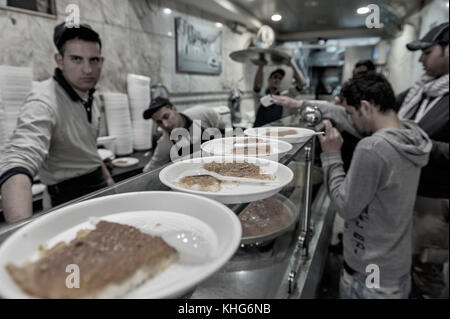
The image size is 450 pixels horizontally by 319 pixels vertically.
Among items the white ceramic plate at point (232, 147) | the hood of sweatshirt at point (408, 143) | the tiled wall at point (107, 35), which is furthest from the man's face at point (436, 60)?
the tiled wall at point (107, 35)

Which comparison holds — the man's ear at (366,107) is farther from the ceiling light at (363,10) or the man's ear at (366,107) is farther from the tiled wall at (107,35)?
the tiled wall at (107,35)

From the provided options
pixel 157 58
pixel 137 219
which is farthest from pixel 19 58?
pixel 157 58

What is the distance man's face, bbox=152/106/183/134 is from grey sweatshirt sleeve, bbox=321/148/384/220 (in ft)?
4.26

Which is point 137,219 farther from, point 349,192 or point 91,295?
point 349,192

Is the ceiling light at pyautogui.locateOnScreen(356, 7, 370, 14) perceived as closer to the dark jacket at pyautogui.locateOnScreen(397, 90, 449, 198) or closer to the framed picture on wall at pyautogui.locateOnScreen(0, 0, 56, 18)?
the dark jacket at pyautogui.locateOnScreen(397, 90, 449, 198)

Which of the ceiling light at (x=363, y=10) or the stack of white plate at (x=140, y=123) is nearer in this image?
the ceiling light at (x=363, y=10)

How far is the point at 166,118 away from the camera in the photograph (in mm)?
2076

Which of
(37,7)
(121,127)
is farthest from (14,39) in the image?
(121,127)

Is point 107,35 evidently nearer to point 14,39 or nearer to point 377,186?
point 14,39

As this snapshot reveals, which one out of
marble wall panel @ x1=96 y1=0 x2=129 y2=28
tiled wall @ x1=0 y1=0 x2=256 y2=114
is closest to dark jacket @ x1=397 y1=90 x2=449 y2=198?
tiled wall @ x1=0 y1=0 x2=256 y2=114

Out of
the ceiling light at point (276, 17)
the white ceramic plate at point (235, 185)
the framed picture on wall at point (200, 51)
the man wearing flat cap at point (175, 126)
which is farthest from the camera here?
the framed picture on wall at point (200, 51)

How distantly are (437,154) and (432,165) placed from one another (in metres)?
0.26

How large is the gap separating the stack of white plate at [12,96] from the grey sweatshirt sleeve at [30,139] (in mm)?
26

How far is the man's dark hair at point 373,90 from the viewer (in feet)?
5.26
